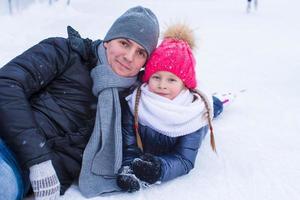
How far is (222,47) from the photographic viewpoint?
5516 millimetres

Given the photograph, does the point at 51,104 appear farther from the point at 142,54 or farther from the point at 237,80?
the point at 237,80

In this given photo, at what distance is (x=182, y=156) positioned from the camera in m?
2.15

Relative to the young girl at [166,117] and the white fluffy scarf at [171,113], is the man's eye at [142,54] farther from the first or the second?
the white fluffy scarf at [171,113]

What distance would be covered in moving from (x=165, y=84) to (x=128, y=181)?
1.54 feet

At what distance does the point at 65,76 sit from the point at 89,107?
0.18m

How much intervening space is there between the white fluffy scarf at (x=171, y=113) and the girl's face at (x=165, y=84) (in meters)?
0.02

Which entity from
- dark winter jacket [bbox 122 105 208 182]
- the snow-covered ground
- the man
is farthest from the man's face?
the snow-covered ground

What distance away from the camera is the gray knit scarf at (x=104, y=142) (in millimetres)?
2049

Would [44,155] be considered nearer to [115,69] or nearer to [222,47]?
[115,69]

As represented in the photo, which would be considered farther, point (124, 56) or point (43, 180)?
point (124, 56)

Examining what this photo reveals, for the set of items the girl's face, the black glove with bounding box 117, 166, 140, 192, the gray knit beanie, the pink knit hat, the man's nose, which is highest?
the gray knit beanie

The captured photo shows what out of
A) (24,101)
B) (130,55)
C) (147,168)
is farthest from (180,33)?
(24,101)

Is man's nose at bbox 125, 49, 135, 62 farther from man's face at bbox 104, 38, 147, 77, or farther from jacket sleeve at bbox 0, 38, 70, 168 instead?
jacket sleeve at bbox 0, 38, 70, 168

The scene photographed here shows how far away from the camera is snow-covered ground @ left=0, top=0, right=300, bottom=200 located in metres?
2.20
